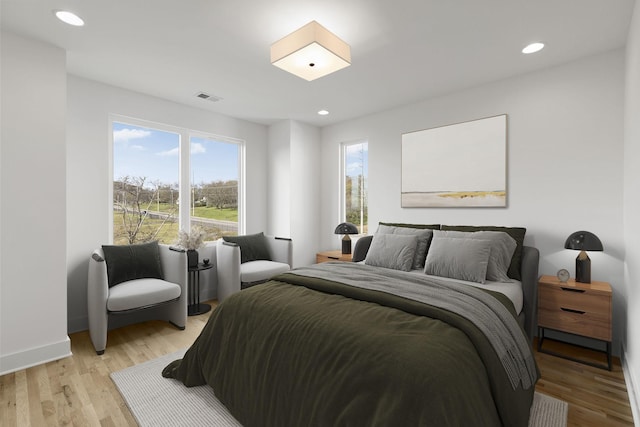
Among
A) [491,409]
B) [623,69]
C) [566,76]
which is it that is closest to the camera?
[491,409]

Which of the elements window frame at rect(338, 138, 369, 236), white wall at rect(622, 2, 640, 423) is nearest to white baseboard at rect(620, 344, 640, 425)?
white wall at rect(622, 2, 640, 423)

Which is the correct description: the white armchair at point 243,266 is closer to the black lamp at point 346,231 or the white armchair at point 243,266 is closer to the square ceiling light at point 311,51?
the black lamp at point 346,231

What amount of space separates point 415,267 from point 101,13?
3.32m

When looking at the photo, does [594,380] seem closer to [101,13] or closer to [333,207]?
[333,207]

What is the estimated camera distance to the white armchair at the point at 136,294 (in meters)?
2.68

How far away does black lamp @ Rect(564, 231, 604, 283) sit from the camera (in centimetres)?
254

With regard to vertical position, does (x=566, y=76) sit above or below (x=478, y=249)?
above

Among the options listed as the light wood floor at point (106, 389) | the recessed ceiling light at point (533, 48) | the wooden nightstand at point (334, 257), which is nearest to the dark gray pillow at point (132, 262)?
the light wood floor at point (106, 389)

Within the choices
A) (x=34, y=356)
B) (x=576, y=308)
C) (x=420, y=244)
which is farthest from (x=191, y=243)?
(x=576, y=308)

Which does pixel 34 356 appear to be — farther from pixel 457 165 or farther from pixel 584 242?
pixel 584 242

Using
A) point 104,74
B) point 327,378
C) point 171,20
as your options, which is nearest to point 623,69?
point 327,378

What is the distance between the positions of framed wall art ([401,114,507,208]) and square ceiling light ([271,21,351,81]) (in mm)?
1906

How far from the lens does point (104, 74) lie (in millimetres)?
3148

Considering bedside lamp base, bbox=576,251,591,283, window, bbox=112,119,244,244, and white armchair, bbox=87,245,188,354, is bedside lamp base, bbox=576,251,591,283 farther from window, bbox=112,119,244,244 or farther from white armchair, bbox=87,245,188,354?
window, bbox=112,119,244,244
